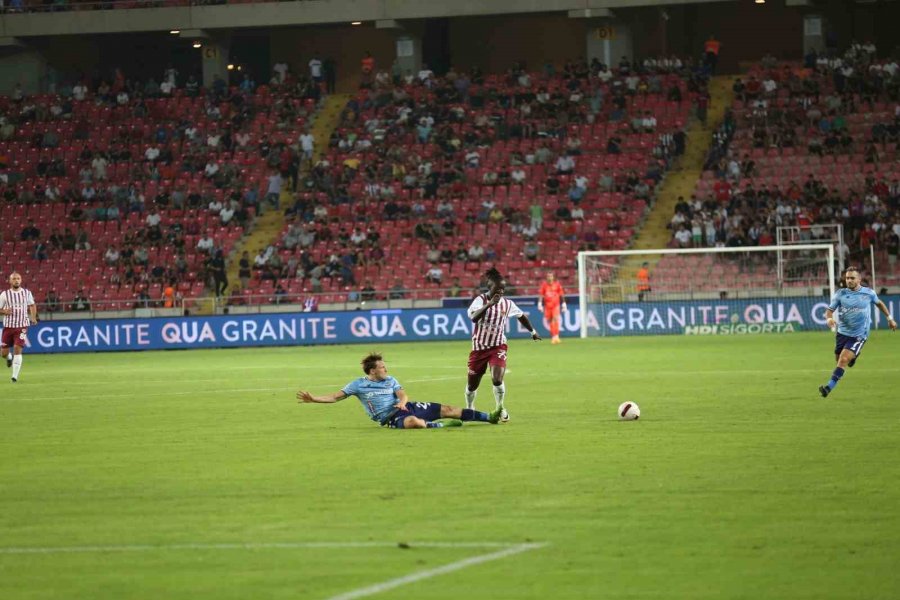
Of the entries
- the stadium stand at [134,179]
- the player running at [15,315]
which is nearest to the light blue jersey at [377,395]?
the player running at [15,315]

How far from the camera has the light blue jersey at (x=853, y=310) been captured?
2103 cm

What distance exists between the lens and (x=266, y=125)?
57.7 metres

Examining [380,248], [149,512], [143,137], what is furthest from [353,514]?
[143,137]

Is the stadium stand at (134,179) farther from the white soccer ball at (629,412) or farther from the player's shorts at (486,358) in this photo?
the white soccer ball at (629,412)

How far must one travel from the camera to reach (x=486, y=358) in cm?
1895

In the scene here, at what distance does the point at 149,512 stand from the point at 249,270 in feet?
126

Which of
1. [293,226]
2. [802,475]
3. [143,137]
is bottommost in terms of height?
[802,475]

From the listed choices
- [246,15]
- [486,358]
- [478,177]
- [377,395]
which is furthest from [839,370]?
[246,15]

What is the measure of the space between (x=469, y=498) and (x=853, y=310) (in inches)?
437

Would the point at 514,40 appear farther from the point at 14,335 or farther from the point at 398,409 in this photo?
the point at 398,409

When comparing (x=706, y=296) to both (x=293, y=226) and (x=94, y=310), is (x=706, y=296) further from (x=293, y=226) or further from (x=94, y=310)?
(x=94, y=310)

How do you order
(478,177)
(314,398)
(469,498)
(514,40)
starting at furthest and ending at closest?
1. (514,40)
2. (478,177)
3. (314,398)
4. (469,498)

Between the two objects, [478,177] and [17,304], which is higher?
[478,177]

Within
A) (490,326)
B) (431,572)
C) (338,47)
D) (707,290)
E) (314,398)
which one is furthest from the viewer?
(338,47)
